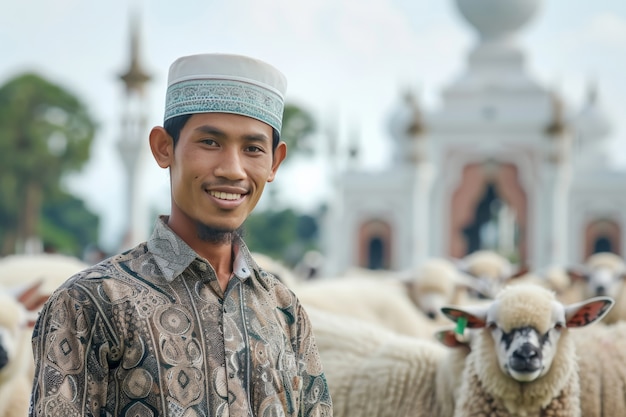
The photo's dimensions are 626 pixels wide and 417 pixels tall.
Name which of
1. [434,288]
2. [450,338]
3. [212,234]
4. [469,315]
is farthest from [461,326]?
[434,288]

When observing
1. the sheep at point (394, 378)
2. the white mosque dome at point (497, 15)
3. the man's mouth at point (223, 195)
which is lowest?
the sheep at point (394, 378)

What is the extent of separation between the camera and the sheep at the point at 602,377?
14.1 feet

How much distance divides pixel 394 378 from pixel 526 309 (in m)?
0.75

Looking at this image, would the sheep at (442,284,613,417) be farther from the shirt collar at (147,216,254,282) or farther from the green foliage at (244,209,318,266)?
A: the green foliage at (244,209,318,266)

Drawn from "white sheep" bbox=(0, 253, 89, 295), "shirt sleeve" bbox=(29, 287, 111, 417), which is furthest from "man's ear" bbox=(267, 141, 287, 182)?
"white sheep" bbox=(0, 253, 89, 295)

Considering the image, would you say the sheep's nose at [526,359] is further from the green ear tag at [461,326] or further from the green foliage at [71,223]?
the green foliage at [71,223]

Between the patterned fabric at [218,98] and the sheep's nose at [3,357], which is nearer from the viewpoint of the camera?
the patterned fabric at [218,98]

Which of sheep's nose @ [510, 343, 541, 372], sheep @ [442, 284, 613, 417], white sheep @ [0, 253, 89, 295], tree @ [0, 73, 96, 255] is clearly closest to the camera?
sheep's nose @ [510, 343, 541, 372]

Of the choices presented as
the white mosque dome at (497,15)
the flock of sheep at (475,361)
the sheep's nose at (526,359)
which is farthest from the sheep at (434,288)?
the white mosque dome at (497,15)

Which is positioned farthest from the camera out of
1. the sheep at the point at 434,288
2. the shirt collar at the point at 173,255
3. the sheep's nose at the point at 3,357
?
the sheep at the point at 434,288

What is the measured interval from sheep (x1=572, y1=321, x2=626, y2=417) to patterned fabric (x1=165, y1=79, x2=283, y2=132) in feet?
8.89

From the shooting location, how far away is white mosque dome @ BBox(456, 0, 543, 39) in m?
27.1

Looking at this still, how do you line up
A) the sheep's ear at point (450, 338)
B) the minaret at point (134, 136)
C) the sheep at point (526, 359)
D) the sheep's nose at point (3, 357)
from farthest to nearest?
the minaret at point (134, 136)
the sheep's ear at point (450, 338)
the sheep's nose at point (3, 357)
the sheep at point (526, 359)

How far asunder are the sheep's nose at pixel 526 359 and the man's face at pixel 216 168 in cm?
213
